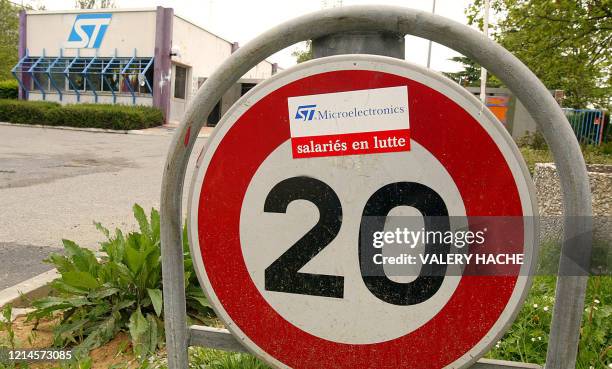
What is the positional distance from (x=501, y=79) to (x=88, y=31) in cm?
2874

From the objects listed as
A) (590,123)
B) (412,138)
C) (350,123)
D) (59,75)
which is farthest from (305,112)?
(59,75)

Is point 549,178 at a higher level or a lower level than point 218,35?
lower

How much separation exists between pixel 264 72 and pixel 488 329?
37.9 meters

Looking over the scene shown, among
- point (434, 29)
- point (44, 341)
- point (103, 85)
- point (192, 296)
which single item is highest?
point (103, 85)

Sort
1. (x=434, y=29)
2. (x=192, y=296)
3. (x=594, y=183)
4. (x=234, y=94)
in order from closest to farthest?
(x=434, y=29) → (x=192, y=296) → (x=594, y=183) → (x=234, y=94)

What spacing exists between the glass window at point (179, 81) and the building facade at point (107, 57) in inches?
2.0

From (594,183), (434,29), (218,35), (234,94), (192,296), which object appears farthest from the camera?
(218,35)

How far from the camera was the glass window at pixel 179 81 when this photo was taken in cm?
2739

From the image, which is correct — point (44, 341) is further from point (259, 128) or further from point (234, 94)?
point (234, 94)

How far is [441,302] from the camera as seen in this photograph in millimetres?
1077

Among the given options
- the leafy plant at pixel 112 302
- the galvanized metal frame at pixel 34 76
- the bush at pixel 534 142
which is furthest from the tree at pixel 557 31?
the galvanized metal frame at pixel 34 76

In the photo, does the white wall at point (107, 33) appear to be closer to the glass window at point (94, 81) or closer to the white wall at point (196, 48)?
the glass window at point (94, 81)

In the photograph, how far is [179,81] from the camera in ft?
91.6

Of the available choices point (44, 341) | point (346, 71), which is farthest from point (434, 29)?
point (44, 341)
